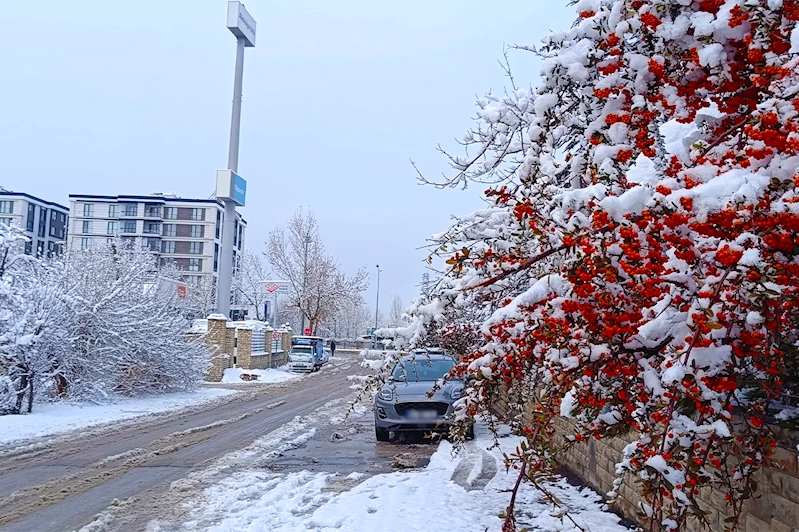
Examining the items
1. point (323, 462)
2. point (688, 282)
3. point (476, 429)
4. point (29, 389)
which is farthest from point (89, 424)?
point (688, 282)

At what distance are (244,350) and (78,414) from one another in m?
17.6

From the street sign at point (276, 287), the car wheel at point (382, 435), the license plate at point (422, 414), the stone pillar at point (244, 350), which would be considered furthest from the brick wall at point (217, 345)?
the license plate at point (422, 414)

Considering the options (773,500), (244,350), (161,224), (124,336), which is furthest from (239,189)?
(161,224)

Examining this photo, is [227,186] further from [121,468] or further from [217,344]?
[121,468]

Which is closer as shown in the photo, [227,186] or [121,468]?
[121,468]

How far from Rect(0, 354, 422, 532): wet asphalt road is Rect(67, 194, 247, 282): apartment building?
72309mm

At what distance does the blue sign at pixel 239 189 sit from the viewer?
35.2m

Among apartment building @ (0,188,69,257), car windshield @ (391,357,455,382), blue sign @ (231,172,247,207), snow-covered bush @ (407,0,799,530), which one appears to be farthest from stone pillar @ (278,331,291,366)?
apartment building @ (0,188,69,257)

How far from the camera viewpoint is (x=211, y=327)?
28.9 m

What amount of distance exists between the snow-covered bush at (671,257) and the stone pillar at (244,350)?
96.3 feet

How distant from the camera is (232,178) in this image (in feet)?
115

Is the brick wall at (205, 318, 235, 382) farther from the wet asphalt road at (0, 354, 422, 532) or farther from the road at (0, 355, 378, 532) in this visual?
the road at (0, 355, 378, 532)

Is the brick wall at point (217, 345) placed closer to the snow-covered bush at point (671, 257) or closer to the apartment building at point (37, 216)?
the snow-covered bush at point (671, 257)

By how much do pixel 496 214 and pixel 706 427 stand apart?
3695 mm
